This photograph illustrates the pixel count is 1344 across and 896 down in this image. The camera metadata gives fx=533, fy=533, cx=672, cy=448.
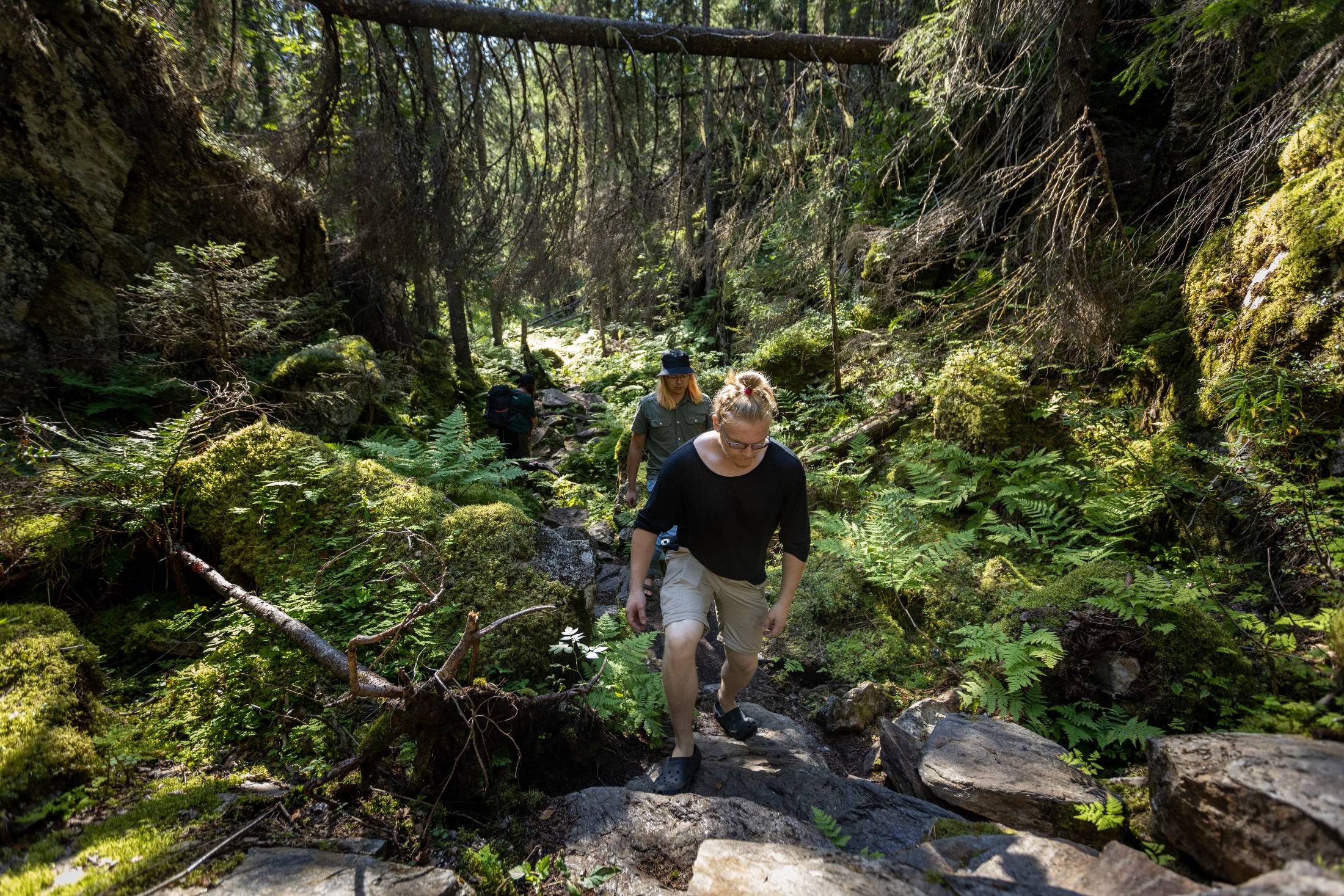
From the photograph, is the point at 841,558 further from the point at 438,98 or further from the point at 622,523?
the point at 438,98

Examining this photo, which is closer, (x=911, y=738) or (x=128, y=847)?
(x=128, y=847)

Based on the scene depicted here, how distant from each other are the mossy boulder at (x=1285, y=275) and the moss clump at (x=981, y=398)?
155cm

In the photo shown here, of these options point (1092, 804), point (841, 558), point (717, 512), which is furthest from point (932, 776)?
point (841, 558)

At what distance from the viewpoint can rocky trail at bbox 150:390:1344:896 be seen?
5.58ft

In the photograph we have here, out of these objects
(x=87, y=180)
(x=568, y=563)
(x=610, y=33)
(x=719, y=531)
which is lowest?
(x=568, y=563)

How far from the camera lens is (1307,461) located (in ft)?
11.2

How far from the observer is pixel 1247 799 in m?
1.71

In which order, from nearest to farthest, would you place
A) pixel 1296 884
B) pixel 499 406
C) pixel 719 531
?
pixel 1296 884 < pixel 719 531 < pixel 499 406

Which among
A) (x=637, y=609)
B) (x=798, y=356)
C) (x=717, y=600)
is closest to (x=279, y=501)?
(x=637, y=609)

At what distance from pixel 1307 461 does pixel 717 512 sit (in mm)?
3846

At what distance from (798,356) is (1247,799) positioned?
834 cm

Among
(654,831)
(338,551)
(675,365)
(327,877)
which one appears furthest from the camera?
(675,365)

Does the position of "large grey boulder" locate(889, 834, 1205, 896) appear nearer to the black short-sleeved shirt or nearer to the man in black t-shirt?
the man in black t-shirt

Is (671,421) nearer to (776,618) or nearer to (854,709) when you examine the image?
(776,618)
